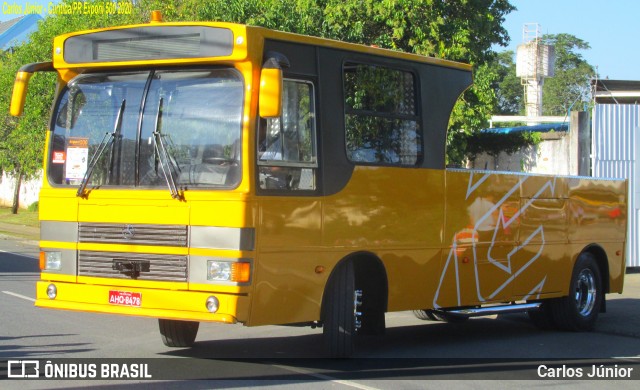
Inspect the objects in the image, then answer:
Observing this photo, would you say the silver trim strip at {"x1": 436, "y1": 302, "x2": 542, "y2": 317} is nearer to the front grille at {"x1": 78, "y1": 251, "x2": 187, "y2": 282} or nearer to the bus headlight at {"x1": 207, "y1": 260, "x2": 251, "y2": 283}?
the bus headlight at {"x1": 207, "y1": 260, "x2": 251, "y2": 283}

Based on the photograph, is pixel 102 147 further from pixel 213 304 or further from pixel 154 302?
pixel 213 304

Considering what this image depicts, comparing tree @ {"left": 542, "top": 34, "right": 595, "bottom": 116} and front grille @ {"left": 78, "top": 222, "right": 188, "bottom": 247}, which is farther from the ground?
tree @ {"left": 542, "top": 34, "right": 595, "bottom": 116}

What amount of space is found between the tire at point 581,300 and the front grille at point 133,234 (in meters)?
6.37

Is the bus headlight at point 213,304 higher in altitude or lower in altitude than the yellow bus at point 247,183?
lower

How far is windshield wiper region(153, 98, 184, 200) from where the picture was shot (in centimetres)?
823

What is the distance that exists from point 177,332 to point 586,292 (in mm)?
6088

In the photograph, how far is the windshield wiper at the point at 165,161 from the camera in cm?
823

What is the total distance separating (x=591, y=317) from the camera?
42.1ft

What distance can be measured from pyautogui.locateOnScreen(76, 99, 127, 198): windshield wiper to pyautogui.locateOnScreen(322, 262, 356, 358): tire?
2516mm

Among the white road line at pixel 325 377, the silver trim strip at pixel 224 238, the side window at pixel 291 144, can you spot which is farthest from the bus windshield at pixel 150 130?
the white road line at pixel 325 377

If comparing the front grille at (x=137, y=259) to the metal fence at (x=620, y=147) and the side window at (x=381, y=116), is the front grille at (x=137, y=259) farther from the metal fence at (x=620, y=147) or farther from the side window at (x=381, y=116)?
the metal fence at (x=620, y=147)

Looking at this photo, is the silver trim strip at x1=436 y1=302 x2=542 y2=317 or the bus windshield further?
the silver trim strip at x1=436 y1=302 x2=542 y2=317

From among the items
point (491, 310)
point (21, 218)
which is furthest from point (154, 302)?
point (21, 218)
